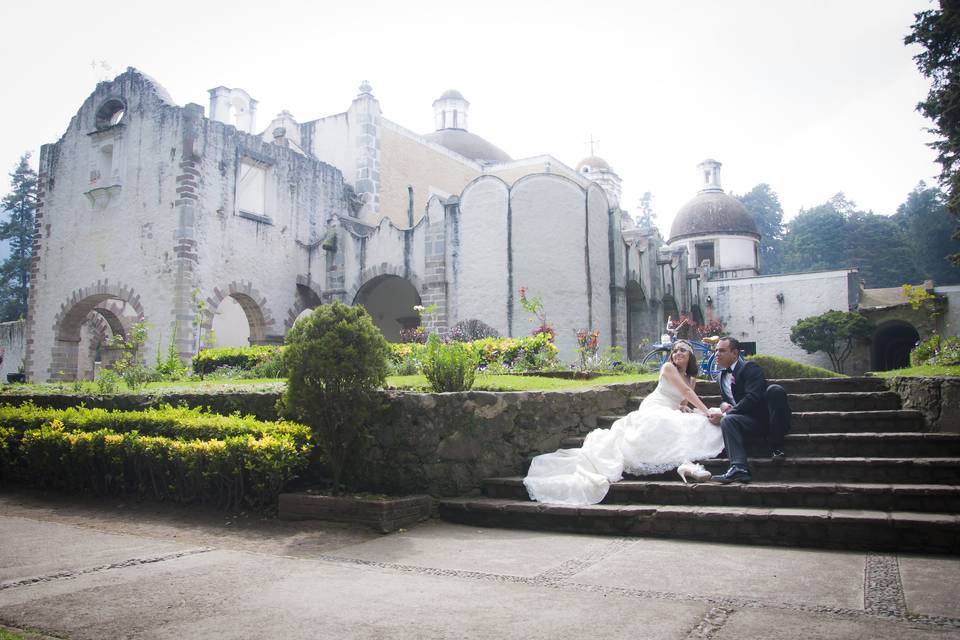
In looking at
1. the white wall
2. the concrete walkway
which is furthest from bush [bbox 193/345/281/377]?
the white wall

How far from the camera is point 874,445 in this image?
5812mm

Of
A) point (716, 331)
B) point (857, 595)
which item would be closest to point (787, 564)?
point (857, 595)

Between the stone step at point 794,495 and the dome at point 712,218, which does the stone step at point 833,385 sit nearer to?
the stone step at point 794,495

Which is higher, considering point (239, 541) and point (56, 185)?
point (56, 185)

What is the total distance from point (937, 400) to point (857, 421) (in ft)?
2.11

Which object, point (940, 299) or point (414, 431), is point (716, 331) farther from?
point (414, 431)

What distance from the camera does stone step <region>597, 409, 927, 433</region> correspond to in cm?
622

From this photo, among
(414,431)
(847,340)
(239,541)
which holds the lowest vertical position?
Answer: (239,541)

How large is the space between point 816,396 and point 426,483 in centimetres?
392

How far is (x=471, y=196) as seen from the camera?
16500 mm

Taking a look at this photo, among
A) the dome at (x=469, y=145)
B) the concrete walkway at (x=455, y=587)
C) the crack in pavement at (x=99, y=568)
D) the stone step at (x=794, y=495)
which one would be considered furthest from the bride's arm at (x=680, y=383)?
the dome at (x=469, y=145)

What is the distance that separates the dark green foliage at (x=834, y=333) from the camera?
24891mm

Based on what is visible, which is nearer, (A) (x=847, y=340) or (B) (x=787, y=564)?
(B) (x=787, y=564)

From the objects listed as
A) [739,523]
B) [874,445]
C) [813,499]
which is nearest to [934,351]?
[874,445]
